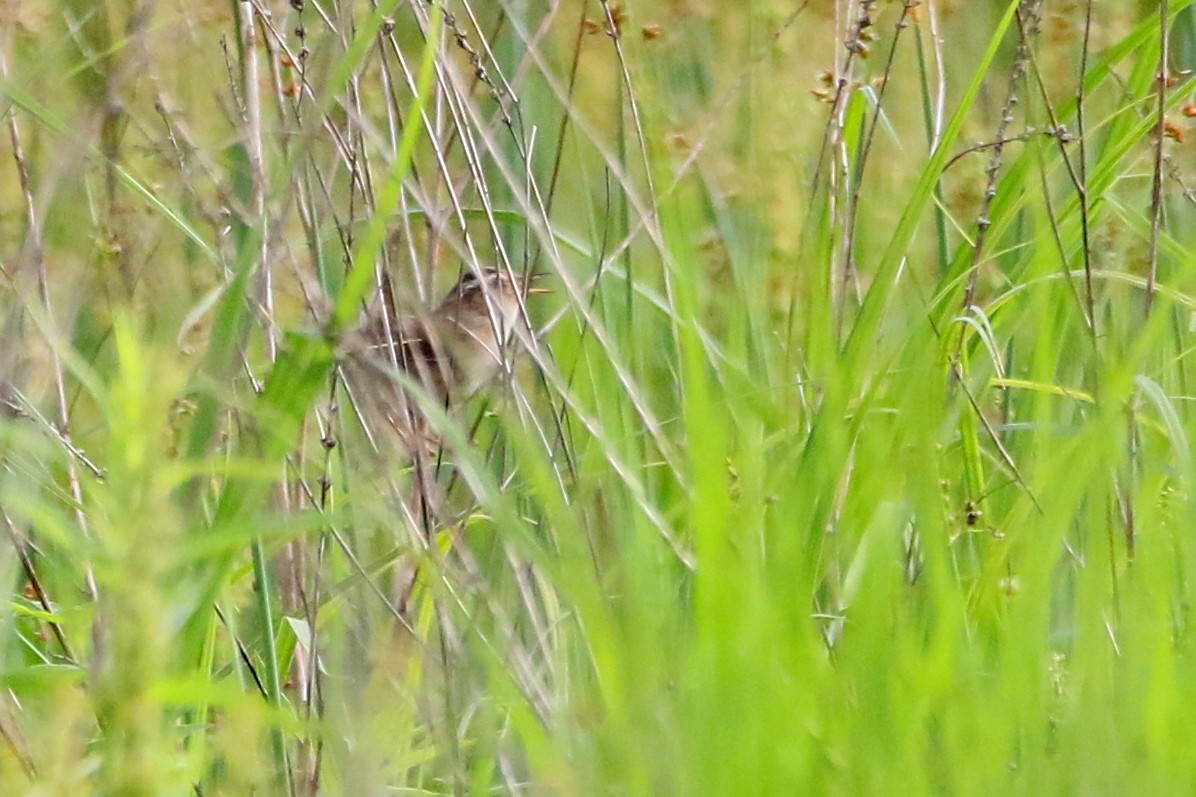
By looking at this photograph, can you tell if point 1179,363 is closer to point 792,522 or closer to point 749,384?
point 749,384

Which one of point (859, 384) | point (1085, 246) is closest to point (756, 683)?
point (859, 384)

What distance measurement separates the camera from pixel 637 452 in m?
1.34

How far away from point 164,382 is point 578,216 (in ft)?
4.88

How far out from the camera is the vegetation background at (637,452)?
0.91 metres

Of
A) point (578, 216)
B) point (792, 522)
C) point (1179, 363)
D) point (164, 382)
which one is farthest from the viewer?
point (578, 216)

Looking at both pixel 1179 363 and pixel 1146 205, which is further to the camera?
pixel 1146 205

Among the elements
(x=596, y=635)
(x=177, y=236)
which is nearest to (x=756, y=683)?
(x=596, y=635)

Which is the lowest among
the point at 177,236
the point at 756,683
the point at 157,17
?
the point at 756,683

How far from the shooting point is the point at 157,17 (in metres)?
1.96

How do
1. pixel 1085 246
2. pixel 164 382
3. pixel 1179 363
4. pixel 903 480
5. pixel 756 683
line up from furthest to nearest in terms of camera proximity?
pixel 1179 363, pixel 1085 246, pixel 903 480, pixel 756 683, pixel 164 382

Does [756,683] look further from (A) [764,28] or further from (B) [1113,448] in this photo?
(A) [764,28]

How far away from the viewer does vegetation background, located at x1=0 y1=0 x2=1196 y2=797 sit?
914 millimetres

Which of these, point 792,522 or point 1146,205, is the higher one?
point 1146,205

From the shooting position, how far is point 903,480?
1.20 metres
